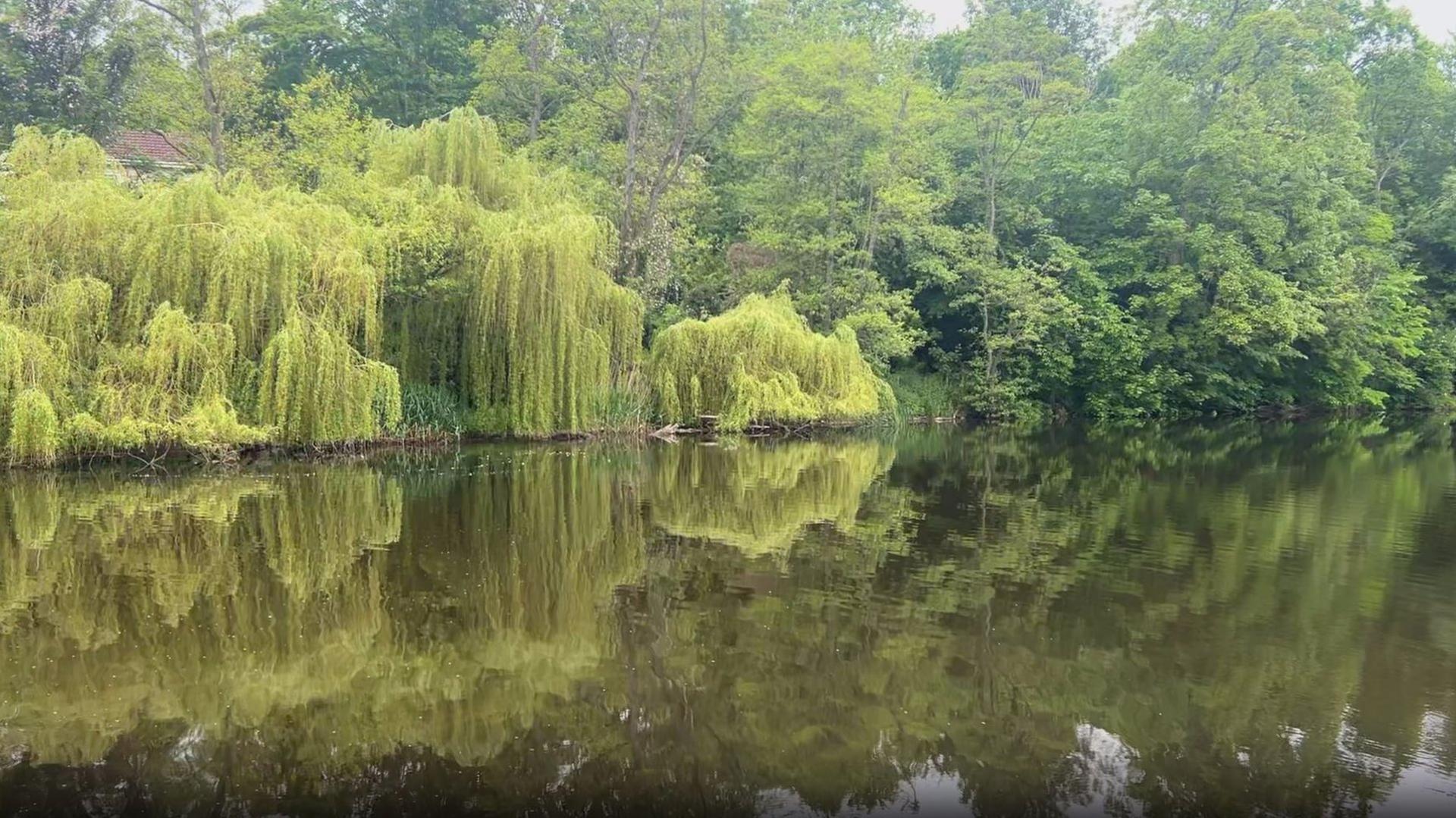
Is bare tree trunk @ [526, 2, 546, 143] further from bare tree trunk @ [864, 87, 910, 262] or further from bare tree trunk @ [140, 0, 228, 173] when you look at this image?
bare tree trunk @ [864, 87, 910, 262]

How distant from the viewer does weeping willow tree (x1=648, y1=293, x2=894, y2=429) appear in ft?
71.2

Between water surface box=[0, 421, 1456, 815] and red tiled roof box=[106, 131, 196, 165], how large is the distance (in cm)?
1880

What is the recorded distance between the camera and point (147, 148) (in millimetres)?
30406

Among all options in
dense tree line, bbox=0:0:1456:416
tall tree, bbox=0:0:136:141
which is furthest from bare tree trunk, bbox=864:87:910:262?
tall tree, bbox=0:0:136:141

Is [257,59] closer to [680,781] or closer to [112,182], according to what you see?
[112,182]

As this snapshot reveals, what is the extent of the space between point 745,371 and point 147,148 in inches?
883

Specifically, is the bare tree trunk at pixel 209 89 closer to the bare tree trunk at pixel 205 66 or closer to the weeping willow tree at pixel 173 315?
the bare tree trunk at pixel 205 66

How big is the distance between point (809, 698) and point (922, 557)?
12.6ft

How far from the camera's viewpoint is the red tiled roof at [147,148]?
1067 inches

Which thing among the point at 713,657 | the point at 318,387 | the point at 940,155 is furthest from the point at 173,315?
the point at 940,155

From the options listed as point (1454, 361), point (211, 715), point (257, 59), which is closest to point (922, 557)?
point (211, 715)

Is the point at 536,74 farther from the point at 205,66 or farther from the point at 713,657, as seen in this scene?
the point at 713,657

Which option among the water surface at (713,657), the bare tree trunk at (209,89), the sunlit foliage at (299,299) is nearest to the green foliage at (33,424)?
the sunlit foliage at (299,299)

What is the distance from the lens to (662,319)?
24812 millimetres
